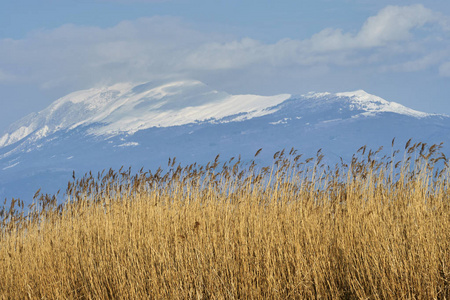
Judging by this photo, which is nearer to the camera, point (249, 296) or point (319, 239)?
point (249, 296)

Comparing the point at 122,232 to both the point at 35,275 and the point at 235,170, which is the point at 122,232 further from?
the point at 235,170

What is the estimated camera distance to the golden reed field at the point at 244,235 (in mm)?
3867

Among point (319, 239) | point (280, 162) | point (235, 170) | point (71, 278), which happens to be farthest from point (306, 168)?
point (71, 278)

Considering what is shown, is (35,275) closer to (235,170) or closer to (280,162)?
(235,170)

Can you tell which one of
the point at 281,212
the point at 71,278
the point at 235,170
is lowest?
the point at 71,278

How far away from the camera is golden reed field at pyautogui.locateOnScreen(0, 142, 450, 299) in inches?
152

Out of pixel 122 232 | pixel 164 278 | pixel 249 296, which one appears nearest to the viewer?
pixel 249 296

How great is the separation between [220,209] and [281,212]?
734 mm

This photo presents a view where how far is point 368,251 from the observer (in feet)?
13.2

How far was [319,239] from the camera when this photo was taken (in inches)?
177

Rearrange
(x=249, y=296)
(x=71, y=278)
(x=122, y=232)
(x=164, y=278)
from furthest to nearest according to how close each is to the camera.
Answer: (x=122, y=232) → (x=71, y=278) → (x=164, y=278) → (x=249, y=296)

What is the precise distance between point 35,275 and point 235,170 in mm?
2567

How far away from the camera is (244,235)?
461 centimetres

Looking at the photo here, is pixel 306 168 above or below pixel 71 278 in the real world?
above
